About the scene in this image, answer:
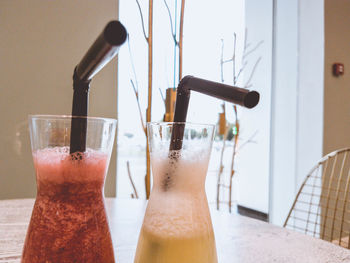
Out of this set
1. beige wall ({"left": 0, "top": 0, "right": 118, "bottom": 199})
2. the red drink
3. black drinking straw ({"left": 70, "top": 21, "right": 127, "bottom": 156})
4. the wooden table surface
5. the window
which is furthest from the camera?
the window

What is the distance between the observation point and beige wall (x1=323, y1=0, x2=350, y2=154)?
2.66 meters

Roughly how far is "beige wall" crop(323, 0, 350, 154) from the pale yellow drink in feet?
8.49

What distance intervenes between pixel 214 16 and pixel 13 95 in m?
1.93

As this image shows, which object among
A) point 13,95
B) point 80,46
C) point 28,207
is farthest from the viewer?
point 80,46

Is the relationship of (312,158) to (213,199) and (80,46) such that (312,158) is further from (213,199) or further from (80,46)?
(80,46)

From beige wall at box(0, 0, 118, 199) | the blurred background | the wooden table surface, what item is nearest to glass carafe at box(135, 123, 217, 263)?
the wooden table surface

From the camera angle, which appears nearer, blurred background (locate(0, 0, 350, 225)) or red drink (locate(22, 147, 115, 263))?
red drink (locate(22, 147, 115, 263))

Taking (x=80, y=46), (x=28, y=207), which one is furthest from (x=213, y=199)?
(x=28, y=207)

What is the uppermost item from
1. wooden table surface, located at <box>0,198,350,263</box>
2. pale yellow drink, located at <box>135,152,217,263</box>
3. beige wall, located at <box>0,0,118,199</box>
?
beige wall, located at <box>0,0,118,199</box>

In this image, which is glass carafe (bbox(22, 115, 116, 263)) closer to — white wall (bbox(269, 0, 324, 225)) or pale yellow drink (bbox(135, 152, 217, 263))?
pale yellow drink (bbox(135, 152, 217, 263))

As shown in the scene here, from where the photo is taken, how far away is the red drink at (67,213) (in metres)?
0.34

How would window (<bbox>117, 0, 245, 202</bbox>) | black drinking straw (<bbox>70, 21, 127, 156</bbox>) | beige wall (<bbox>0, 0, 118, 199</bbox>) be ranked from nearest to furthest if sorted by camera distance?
1. black drinking straw (<bbox>70, 21, 127, 156</bbox>)
2. beige wall (<bbox>0, 0, 118, 199</bbox>)
3. window (<bbox>117, 0, 245, 202</bbox>)

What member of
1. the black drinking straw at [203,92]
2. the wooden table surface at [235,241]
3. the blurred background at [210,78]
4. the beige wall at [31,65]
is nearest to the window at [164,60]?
the blurred background at [210,78]

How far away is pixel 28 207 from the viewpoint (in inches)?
37.2
